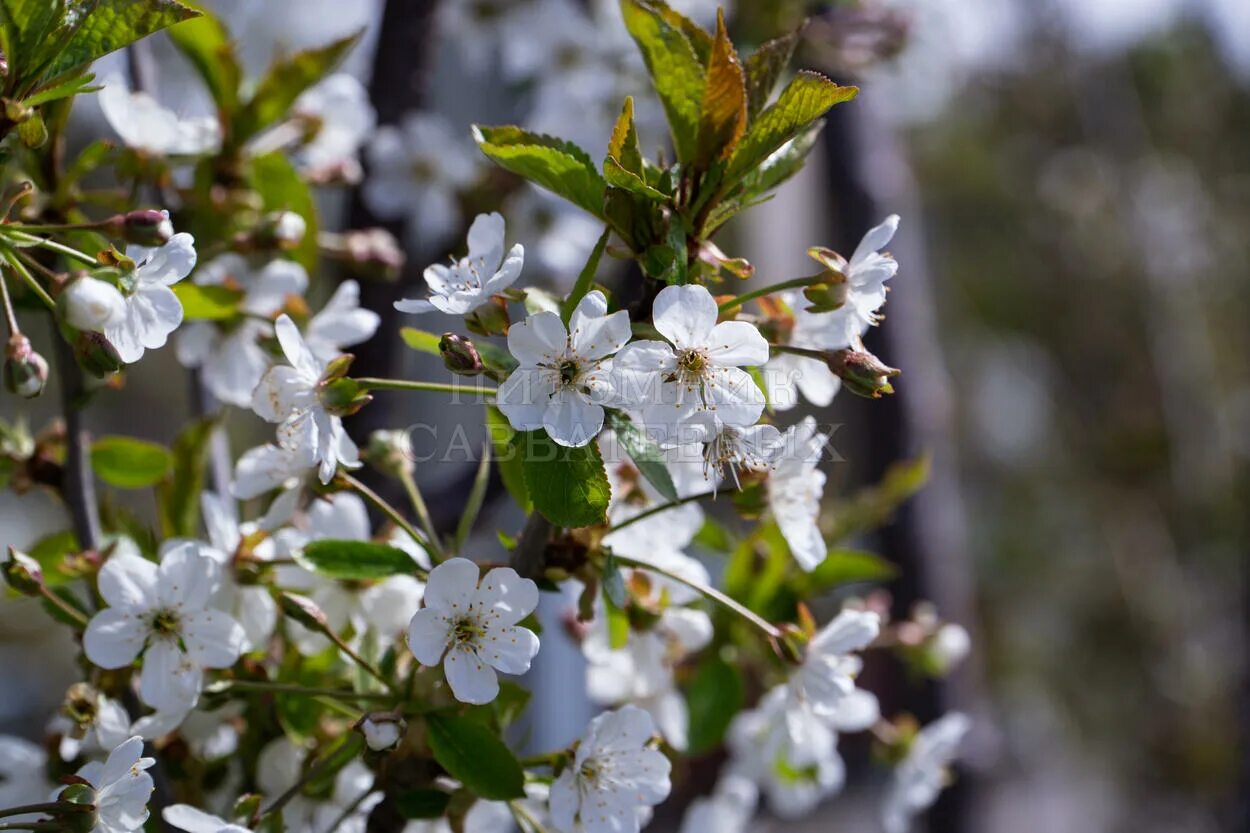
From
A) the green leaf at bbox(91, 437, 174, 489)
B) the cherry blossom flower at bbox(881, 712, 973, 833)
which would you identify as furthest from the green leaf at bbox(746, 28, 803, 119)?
the cherry blossom flower at bbox(881, 712, 973, 833)

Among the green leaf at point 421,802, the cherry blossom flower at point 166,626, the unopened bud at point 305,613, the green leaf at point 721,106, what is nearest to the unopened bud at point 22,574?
the cherry blossom flower at point 166,626

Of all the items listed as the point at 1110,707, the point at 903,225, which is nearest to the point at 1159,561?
the point at 1110,707

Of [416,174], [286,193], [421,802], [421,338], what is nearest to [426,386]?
[421,338]

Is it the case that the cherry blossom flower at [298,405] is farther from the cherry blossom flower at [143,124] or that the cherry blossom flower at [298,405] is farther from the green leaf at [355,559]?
the cherry blossom flower at [143,124]

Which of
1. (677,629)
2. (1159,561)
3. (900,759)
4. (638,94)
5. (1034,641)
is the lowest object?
(1034,641)

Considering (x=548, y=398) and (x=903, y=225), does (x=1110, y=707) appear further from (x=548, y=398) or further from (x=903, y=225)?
(x=548, y=398)

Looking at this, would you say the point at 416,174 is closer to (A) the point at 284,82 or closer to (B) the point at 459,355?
(A) the point at 284,82

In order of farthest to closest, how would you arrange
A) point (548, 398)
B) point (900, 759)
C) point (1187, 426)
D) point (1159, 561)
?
point (1159, 561)
point (1187, 426)
point (900, 759)
point (548, 398)
